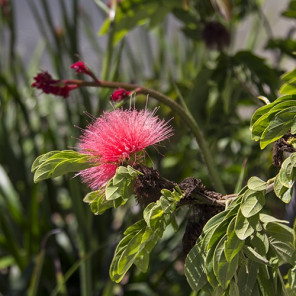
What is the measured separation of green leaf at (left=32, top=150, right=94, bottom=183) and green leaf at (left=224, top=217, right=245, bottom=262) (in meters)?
0.16

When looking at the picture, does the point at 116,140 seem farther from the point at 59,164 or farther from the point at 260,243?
the point at 260,243

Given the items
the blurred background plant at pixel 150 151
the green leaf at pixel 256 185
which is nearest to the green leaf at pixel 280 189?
the green leaf at pixel 256 185

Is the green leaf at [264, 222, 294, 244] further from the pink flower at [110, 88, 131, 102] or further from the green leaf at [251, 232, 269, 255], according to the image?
the pink flower at [110, 88, 131, 102]

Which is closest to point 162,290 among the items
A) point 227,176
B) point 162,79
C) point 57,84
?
point 227,176

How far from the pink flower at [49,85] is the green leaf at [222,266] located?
0.34 meters

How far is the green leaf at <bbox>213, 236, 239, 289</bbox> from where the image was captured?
1.50ft

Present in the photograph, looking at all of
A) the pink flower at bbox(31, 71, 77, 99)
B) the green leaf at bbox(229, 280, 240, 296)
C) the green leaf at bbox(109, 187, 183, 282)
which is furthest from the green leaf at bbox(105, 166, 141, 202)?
the pink flower at bbox(31, 71, 77, 99)

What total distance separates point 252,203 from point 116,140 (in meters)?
0.15

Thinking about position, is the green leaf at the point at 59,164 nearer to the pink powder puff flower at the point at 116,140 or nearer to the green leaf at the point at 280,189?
the pink powder puff flower at the point at 116,140

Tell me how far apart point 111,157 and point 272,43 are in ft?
2.03

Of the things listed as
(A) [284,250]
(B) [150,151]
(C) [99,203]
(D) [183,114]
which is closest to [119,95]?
(D) [183,114]

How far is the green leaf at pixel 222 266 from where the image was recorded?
1.50ft

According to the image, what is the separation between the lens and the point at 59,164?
50 centimetres

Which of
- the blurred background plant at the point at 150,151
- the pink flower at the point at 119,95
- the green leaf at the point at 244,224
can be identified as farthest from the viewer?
the blurred background plant at the point at 150,151
